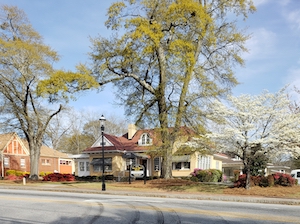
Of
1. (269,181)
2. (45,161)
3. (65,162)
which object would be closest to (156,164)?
(269,181)

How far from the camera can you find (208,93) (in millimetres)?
22578

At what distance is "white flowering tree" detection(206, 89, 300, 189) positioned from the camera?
57.0 feet

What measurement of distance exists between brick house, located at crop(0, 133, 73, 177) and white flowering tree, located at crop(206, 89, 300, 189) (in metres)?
30.4

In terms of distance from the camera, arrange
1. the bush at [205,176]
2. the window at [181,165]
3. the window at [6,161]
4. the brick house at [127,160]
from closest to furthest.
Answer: the bush at [205,176]
the brick house at [127,160]
the window at [181,165]
the window at [6,161]

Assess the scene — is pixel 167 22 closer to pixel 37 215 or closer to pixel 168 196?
pixel 168 196

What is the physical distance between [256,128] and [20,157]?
133 ft

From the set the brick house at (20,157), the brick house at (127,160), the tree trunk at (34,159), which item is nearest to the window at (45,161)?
the brick house at (20,157)

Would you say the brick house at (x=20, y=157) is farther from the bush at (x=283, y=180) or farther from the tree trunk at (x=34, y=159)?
the bush at (x=283, y=180)

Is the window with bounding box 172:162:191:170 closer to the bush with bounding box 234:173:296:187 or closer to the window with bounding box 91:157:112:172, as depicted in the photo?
the window with bounding box 91:157:112:172

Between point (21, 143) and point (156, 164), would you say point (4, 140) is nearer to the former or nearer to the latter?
point (21, 143)

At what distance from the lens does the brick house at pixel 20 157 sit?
146ft

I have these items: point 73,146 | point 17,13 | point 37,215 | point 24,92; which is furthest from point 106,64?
point 73,146

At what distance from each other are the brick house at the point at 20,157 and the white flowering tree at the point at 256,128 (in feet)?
99.6

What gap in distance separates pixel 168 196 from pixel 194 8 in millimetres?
12546
